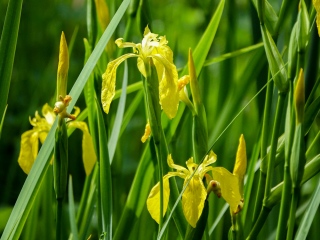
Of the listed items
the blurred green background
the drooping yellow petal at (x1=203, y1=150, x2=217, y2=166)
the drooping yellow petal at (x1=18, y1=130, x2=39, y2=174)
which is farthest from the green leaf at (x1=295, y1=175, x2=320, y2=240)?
the drooping yellow petal at (x1=18, y1=130, x2=39, y2=174)

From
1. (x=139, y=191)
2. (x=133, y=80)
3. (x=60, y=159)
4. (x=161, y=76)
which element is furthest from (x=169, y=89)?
(x=133, y=80)

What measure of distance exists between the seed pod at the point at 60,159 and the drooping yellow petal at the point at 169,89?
0.43 feet

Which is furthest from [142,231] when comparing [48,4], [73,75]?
[48,4]

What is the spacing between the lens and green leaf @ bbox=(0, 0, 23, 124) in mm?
509

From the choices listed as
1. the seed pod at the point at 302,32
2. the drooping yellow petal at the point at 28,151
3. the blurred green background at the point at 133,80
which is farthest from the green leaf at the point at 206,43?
the drooping yellow petal at the point at 28,151

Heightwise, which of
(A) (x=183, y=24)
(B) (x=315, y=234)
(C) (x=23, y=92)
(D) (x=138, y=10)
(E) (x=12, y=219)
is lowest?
(E) (x=12, y=219)

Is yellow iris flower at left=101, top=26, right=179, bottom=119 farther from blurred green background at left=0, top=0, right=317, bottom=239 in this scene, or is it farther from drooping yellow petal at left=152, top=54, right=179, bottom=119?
blurred green background at left=0, top=0, right=317, bottom=239

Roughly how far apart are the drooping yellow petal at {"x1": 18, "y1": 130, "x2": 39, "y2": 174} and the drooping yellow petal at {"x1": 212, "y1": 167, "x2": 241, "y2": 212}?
32 centimetres

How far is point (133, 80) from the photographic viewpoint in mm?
1165

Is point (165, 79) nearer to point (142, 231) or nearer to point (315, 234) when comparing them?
point (142, 231)

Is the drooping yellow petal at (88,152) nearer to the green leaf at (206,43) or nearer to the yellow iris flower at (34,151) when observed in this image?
the yellow iris flower at (34,151)

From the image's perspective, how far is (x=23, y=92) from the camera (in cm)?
167

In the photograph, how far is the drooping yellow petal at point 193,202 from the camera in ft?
1.45

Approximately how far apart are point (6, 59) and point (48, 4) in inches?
67.7
